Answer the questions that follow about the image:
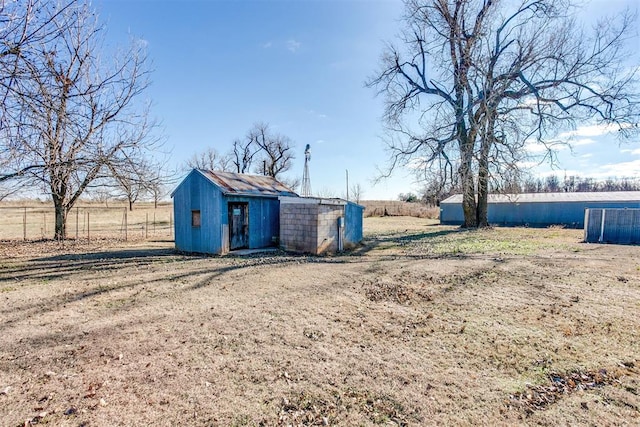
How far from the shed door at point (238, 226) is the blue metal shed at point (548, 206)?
60.1ft

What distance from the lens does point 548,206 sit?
82.3ft

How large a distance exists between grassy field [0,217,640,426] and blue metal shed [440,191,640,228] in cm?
1984

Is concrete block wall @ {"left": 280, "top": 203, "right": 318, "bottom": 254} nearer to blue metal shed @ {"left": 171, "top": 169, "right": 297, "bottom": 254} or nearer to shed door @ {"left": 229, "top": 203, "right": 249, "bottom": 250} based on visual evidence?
blue metal shed @ {"left": 171, "top": 169, "right": 297, "bottom": 254}

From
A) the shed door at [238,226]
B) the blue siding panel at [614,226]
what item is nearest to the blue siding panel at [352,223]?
the shed door at [238,226]

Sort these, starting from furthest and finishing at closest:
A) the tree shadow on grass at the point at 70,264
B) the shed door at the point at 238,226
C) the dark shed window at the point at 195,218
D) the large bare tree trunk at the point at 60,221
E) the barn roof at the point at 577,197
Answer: the barn roof at the point at 577,197
the large bare tree trunk at the point at 60,221
the dark shed window at the point at 195,218
the shed door at the point at 238,226
the tree shadow on grass at the point at 70,264

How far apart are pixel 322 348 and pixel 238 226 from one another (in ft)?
29.1

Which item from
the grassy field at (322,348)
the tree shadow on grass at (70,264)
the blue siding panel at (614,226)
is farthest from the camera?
the blue siding panel at (614,226)

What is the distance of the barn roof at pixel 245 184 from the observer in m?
11.4

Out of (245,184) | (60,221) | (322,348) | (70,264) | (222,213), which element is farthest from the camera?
(60,221)

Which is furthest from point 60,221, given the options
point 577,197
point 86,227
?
point 577,197

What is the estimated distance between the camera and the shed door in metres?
11.8

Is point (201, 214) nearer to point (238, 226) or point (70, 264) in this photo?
point (238, 226)

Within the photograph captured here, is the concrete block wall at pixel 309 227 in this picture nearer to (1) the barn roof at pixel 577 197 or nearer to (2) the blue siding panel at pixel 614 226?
(2) the blue siding panel at pixel 614 226

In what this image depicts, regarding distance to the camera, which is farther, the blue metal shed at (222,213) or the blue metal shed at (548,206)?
the blue metal shed at (548,206)
